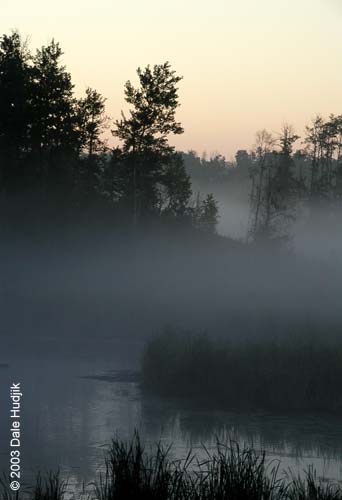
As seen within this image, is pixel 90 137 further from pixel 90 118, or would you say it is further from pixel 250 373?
pixel 250 373

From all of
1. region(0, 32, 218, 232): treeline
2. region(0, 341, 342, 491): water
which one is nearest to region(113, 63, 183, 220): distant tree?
region(0, 32, 218, 232): treeline

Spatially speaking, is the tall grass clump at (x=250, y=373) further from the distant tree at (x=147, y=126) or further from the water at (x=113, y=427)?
the distant tree at (x=147, y=126)

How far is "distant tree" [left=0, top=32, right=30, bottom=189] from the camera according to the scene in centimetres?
5528


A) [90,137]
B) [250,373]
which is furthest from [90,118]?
[250,373]

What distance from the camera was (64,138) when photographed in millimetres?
60500

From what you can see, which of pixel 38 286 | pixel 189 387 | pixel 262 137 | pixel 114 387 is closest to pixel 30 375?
pixel 114 387

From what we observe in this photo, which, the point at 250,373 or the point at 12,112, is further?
the point at 12,112

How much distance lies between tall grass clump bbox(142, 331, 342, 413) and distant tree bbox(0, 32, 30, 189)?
29.6 metres

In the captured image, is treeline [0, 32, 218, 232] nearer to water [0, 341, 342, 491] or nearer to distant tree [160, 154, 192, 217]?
distant tree [160, 154, 192, 217]

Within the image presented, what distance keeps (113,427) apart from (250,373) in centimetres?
559

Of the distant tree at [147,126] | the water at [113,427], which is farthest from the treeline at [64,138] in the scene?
the water at [113,427]

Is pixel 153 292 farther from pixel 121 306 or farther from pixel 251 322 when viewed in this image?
pixel 251 322

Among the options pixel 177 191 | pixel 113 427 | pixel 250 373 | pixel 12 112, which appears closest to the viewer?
pixel 113 427

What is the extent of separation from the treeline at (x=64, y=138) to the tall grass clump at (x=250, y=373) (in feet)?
98.0
